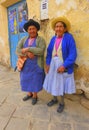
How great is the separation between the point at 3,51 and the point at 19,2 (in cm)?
185

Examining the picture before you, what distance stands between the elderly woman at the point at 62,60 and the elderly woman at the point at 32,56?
0.23 meters

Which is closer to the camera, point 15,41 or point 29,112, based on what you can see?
point 29,112

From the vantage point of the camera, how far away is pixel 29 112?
9.71 feet

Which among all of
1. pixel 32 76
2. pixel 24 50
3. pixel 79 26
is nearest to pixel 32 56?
pixel 24 50

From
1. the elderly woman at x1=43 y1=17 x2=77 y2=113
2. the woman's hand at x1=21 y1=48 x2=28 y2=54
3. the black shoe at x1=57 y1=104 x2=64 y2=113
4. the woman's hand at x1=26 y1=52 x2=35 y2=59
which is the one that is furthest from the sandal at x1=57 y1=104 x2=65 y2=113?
the woman's hand at x1=21 y1=48 x2=28 y2=54

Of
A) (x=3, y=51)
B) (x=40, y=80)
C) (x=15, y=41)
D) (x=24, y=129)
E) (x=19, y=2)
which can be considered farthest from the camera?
(x=3, y=51)

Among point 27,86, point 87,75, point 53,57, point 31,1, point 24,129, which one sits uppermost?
point 31,1

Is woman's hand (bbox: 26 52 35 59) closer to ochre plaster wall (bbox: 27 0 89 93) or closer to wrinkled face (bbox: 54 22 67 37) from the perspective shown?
wrinkled face (bbox: 54 22 67 37)

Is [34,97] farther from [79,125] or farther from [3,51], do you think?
[3,51]

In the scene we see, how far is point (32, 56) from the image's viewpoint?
2986 mm

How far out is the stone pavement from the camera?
2.58 meters

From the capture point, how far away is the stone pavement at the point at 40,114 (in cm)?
258

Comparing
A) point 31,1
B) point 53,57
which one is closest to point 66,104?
point 53,57

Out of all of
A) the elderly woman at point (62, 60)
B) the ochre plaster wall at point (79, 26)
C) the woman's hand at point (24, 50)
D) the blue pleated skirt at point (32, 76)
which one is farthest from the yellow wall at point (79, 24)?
the woman's hand at point (24, 50)
